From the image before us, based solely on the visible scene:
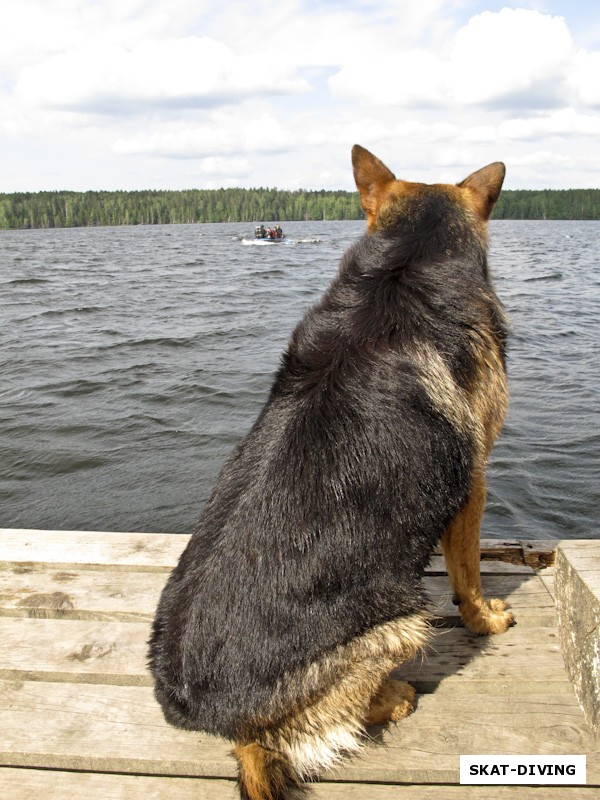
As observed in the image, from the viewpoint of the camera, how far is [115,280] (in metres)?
32.7

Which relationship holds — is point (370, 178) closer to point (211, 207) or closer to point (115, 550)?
point (115, 550)

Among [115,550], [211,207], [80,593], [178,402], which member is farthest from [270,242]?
[211,207]

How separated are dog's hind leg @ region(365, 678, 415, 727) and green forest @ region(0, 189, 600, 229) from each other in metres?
139

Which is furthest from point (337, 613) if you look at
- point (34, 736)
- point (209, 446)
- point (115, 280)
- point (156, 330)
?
point (115, 280)

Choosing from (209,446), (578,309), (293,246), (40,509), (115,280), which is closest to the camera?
(40,509)

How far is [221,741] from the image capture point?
2.72 meters

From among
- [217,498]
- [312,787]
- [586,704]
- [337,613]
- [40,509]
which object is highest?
[217,498]

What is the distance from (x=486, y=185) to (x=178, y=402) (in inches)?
377

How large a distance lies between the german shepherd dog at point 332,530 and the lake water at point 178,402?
123 cm

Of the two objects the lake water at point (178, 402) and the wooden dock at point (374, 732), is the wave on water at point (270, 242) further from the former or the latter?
the wooden dock at point (374, 732)

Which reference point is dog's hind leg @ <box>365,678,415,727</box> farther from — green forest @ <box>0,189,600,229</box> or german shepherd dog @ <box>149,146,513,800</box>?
green forest @ <box>0,189,600,229</box>

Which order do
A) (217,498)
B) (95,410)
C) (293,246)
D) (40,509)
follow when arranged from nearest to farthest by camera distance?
(217,498) < (40,509) < (95,410) < (293,246)

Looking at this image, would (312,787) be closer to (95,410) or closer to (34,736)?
(34,736)

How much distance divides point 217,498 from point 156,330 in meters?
17.2
